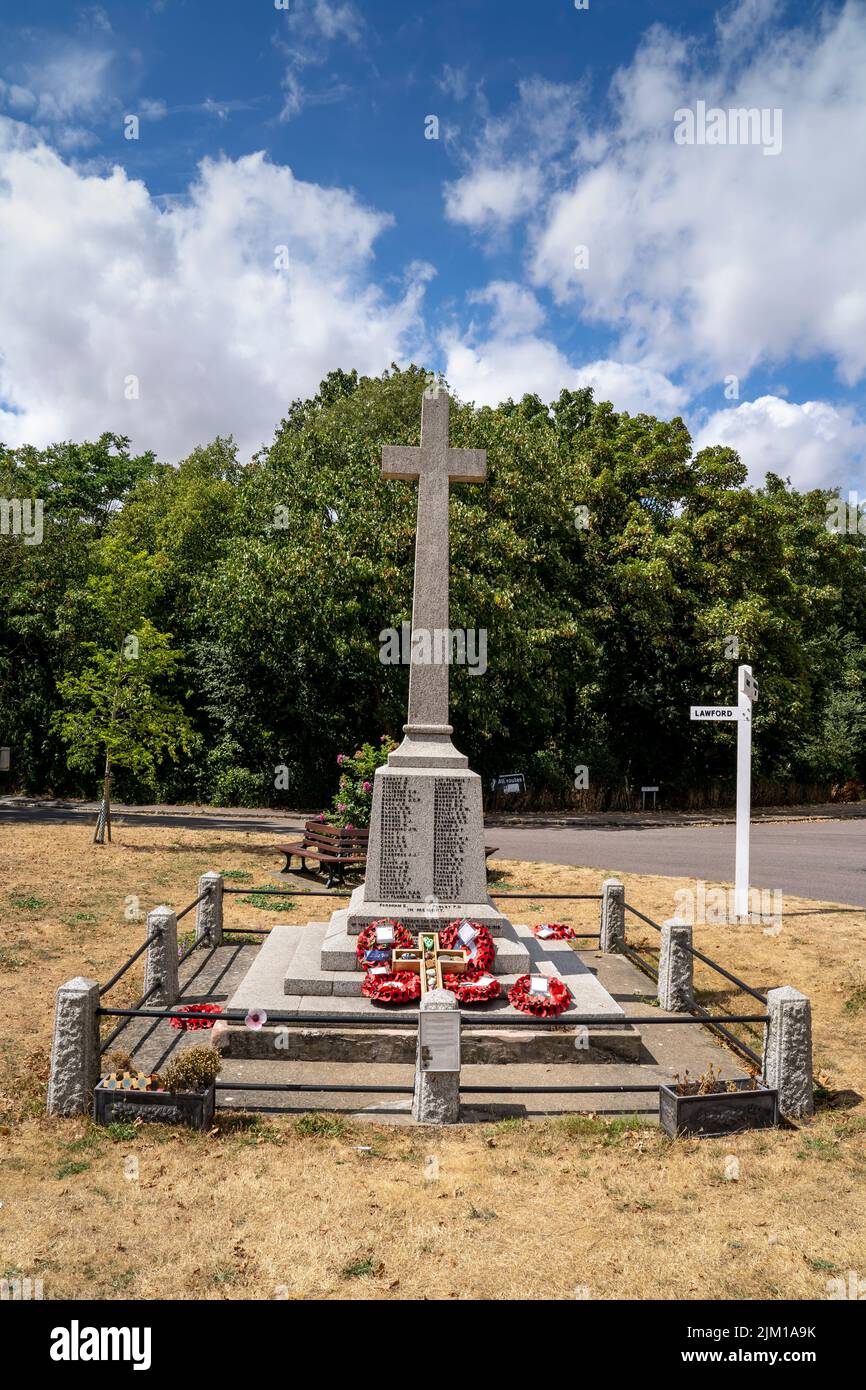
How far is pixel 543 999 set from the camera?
742cm

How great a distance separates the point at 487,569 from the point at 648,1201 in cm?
1985

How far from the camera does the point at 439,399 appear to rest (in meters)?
9.60

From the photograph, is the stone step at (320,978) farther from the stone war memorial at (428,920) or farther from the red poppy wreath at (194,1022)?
the red poppy wreath at (194,1022)

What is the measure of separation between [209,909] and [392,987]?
3505 millimetres

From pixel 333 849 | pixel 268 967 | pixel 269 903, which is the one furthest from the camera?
pixel 333 849

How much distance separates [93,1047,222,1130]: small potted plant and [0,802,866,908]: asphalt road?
10339 mm

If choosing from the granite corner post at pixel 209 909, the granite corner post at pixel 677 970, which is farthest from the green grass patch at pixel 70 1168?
the granite corner post at pixel 677 970

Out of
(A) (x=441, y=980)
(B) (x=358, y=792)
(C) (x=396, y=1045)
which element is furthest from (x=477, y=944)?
(B) (x=358, y=792)

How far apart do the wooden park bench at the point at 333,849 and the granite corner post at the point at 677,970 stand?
5653 mm

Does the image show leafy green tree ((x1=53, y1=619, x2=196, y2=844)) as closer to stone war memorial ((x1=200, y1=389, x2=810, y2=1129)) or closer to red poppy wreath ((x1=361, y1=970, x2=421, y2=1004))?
stone war memorial ((x1=200, y1=389, x2=810, y2=1129))

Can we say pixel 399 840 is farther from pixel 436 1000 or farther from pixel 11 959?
pixel 11 959

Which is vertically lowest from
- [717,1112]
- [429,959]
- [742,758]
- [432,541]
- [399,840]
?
[717,1112]

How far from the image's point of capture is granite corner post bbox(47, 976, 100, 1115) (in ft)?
19.6

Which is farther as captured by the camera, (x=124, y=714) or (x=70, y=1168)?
(x=124, y=714)
